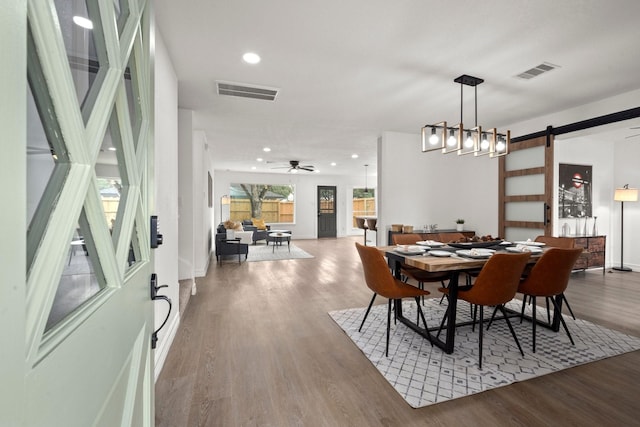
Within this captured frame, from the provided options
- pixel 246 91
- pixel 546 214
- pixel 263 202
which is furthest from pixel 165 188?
pixel 263 202

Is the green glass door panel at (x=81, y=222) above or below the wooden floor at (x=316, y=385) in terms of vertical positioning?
above

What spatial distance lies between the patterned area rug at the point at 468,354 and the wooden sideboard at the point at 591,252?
249cm

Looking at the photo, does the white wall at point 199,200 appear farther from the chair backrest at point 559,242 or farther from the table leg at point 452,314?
the chair backrest at point 559,242

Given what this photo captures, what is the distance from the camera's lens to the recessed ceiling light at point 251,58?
2.76 meters

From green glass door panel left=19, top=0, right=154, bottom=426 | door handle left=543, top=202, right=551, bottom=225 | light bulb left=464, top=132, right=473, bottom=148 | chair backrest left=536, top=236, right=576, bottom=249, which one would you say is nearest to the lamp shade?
door handle left=543, top=202, right=551, bottom=225

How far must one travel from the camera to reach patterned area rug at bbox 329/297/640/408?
1.99 m

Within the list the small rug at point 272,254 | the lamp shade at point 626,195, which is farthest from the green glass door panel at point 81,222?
the lamp shade at point 626,195

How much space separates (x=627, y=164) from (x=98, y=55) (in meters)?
8.08

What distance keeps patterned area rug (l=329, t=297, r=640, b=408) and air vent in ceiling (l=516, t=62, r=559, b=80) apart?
8.67 ft

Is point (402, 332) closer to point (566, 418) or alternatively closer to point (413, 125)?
point (566, 418)

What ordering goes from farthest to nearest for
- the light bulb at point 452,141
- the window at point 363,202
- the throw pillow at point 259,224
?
1. the window at point 363,202
2. the throw pillow at point 259,224
3. the light bulb at point 452,141

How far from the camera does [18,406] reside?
0.36m

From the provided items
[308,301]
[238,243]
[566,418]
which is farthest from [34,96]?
[238,243]

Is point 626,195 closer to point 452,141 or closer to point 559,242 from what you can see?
point 559,242
